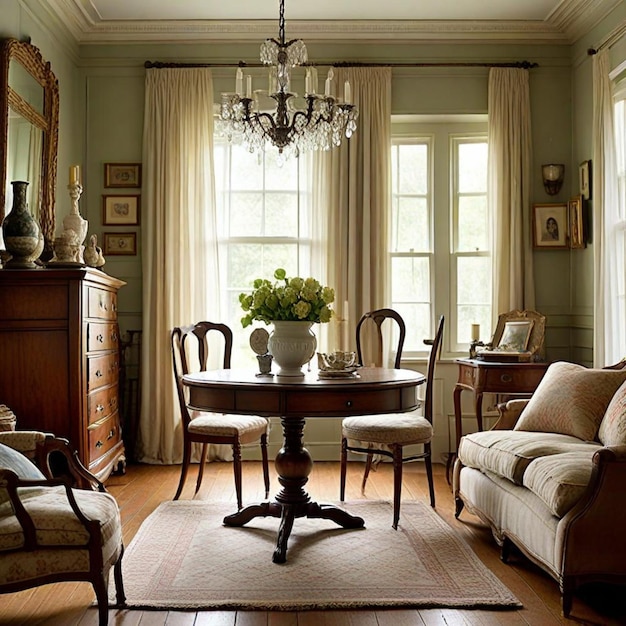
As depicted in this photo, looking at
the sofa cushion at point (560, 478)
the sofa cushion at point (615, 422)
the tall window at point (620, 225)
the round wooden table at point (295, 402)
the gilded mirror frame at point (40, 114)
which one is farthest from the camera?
the tall window at point (620, 225)

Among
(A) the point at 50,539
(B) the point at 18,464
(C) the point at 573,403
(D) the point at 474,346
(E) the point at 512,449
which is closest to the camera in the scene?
(A) the point at 50,539

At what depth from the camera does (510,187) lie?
5699mm

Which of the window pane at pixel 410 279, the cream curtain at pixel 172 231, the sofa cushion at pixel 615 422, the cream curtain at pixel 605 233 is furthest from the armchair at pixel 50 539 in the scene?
the window pane at pixel 410 279

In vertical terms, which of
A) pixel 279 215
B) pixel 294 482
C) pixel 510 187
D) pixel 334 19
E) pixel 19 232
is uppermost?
pixel 334 19

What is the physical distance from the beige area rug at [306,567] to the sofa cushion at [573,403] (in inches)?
28.1

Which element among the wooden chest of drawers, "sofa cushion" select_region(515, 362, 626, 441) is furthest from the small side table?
the wooden chest of drawers

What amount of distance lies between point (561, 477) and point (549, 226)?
325 cm

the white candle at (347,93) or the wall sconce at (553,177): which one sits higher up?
the white candle at (347,93)

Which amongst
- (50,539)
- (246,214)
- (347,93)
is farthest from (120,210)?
(50,539)

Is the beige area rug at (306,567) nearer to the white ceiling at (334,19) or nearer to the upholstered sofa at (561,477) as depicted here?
the upholstered sofa at (561,477)

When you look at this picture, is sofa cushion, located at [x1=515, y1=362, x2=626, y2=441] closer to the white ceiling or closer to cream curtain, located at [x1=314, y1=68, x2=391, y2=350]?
cream curtain, located at [x1=314, y1=68, x2=391, y2=350]

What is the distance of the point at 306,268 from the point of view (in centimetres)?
583

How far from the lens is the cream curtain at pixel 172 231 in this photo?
564cm

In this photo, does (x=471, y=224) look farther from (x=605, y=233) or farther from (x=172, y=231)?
(x=172, y=231)
